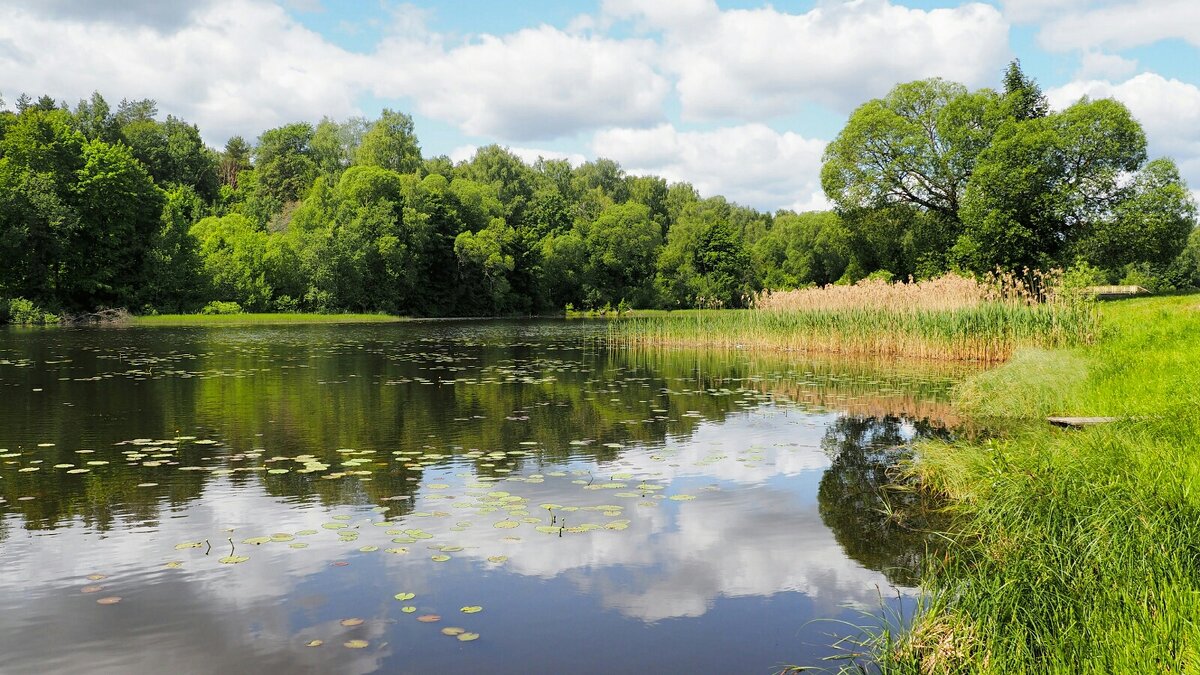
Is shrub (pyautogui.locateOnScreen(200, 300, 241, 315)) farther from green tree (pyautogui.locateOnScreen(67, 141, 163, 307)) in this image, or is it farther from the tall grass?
the tall grass

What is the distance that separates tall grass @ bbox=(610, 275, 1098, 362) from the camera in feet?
76.1

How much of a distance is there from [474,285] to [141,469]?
7471 centimetres

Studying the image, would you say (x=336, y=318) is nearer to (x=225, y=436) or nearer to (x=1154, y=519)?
(x=225, y=436)

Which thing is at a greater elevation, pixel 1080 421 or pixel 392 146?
pixel 392 146

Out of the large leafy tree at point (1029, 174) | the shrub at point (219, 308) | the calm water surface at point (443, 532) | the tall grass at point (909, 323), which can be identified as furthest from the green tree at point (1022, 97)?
the shrub at point (219, 308)

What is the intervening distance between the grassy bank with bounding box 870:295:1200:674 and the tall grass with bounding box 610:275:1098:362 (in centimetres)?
1190

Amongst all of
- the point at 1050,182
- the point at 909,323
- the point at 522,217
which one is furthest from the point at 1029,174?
the point at 522,217

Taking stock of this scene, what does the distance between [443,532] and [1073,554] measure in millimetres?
5278

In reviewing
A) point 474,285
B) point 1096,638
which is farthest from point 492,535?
point 474,285

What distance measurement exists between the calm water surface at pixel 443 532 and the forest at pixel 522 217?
103 ft

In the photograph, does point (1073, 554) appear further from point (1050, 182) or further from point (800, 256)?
point (800, 256)

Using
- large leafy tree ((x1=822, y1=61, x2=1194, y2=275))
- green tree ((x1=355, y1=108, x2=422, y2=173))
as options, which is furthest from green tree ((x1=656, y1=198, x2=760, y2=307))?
large leafy tree ((x1=822, y1=61, x2=1194, y2=275))

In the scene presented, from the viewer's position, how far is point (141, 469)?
36.3 ft

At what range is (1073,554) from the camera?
618 centimetres
